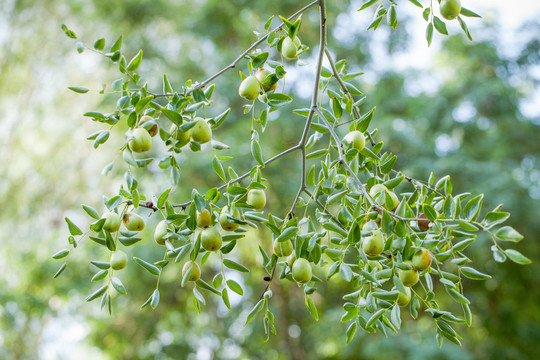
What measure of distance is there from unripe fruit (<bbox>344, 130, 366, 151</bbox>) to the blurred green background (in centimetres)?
301

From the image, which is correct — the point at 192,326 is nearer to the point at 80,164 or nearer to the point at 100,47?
A: the point at 80,164

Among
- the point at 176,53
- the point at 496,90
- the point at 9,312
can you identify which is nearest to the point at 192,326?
the point at 9,312

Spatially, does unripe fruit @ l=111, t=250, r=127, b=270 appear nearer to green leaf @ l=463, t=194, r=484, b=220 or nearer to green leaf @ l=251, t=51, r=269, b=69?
green leaf @ l=251, t=51, r=269, b=69

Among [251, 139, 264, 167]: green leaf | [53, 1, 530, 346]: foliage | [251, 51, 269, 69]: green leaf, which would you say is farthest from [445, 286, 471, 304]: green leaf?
[251, 51, 269, 69]: green leaf

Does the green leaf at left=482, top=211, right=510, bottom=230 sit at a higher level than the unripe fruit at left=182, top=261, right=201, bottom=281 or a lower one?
higher

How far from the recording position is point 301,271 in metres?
0.69

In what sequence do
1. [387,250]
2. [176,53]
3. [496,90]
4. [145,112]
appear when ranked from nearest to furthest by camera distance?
[387,250] < [145,112] < [496,90] < [176,53]

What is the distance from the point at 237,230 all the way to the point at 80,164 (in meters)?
5.61

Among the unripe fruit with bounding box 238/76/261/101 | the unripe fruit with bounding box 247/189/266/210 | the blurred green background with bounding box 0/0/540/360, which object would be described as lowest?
the blurred green background with bounding box 0/0/540/360

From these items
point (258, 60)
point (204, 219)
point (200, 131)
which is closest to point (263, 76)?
point (258, 60)

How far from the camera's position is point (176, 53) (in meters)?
5.46

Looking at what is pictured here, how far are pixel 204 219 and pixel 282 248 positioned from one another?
12 cm

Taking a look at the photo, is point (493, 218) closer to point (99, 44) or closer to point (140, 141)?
point (140, 141)

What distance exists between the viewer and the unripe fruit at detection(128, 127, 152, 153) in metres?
0.70
